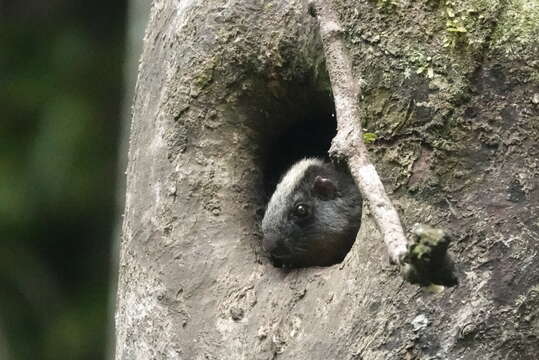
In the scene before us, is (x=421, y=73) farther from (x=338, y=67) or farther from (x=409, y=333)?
(x=409, y=333)

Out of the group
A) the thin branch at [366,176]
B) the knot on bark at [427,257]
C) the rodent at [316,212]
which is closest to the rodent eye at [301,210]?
the rodent at [316,212]

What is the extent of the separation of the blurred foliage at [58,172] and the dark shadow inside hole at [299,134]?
1965 millimetres

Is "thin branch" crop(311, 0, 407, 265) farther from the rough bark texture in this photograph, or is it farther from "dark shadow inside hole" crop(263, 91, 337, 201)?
"dark shadow inside hole" crop(263, 91, 337, 201)

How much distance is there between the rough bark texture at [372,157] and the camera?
2508 mm

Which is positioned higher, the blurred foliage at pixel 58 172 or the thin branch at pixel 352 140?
the thin branch at pixel 352 140

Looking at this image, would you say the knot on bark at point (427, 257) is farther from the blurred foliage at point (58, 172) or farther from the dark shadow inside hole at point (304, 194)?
the blurred foliage at point (58, 172)

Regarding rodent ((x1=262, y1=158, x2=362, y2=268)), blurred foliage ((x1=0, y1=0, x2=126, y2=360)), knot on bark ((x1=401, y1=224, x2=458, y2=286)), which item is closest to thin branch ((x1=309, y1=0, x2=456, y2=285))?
knot on bark ((x1=401, y1=224, x2=458, y2=286))

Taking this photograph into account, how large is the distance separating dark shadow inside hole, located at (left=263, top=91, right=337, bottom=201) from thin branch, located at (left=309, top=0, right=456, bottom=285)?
0.57 meters

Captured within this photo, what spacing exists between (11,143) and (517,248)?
3889 millimetres

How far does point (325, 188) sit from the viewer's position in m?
3.68

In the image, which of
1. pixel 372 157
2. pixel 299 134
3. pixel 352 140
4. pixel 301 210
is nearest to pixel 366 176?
pixel 352 140

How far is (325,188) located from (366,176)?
1.41 meters

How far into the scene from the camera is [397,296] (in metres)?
2.54

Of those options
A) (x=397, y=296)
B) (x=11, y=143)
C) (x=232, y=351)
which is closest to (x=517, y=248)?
(x=397, y=296)
